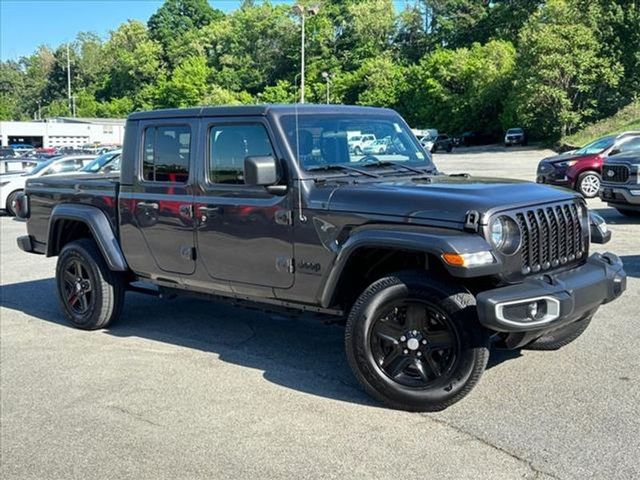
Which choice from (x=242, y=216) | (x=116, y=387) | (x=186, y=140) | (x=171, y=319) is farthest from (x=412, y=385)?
(x=171, y=319)

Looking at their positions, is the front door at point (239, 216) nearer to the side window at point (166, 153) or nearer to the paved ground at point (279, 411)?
the side window at point (166, 153)

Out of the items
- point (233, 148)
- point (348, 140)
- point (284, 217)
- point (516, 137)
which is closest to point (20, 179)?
point (233, 148)

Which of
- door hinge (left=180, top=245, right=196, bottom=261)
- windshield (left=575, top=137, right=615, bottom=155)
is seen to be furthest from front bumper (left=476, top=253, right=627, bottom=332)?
windshield (left=575, top=137, right=615, bottom=155)

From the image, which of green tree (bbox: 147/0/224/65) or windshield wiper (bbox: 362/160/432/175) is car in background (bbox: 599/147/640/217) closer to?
windshield wiper (bbox: 362/160/432/175)

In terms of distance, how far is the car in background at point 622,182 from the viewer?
12.4 m

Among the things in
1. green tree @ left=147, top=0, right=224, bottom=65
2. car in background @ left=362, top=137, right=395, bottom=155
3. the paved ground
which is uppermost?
green tree @ left=147, top=0, right=224, bottom=65

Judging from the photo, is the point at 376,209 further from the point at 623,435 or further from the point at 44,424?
the point at 44,424

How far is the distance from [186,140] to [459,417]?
3.07 meters

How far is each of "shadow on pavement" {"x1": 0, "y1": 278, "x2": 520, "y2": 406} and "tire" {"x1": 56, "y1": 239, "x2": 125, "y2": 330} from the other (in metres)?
0.17

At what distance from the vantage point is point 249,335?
6355 millimetres

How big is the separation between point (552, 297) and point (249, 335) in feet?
9.95

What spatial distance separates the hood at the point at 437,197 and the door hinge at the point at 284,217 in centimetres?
32

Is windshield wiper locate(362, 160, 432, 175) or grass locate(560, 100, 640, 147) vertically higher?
grass locate(560, 100, 640, 147)

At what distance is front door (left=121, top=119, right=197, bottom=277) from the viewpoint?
5.67 metres
